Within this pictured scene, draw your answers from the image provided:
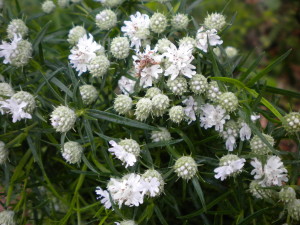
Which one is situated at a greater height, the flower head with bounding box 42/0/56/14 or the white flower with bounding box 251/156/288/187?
the flower head with bounding box 42/0/56/14

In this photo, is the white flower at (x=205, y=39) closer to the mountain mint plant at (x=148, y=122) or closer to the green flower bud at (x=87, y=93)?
the mountain mint plant at (x=148, y=122)

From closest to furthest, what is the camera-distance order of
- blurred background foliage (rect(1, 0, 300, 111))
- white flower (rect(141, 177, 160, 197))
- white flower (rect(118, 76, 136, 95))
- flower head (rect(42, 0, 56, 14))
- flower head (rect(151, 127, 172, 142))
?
white flower (rect(141, 177, 160, 197)) → flower head (rect(151, 127, 172, 142)) → white flower (rect(118, 76, 136, 95)) → flower head (rect(42, 0, 56, 14)) → blurred background foliage (rect(1, 0, 300, 111))

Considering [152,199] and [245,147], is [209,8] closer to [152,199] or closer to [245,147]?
[245,147]

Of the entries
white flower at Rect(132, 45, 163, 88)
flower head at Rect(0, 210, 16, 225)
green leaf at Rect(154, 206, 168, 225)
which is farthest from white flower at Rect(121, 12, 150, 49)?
flower head at Rect(0, 210, 16, 225)

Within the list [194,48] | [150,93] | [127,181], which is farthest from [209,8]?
[127,181]

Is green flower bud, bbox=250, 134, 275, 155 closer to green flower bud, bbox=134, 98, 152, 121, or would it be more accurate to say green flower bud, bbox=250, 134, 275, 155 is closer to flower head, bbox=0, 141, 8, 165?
green flower bud, bbox=134, 98, 152, 121

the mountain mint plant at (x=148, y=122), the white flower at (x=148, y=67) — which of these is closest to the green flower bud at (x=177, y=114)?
the mountain mint plant at (x=148, y=122)
